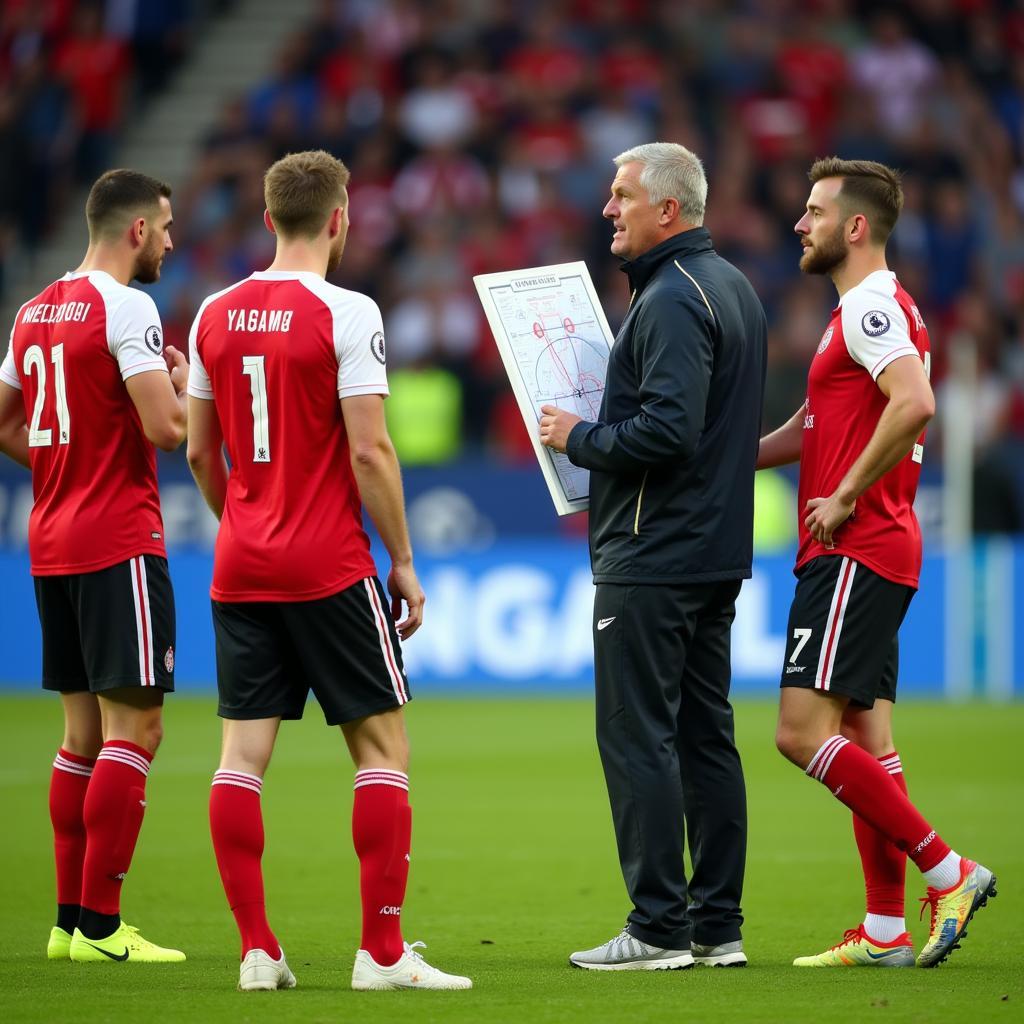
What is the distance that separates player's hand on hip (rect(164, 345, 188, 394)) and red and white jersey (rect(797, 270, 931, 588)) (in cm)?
201

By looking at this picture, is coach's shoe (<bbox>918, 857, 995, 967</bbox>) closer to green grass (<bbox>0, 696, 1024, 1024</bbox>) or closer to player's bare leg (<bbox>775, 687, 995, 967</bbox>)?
player's bare leg (<bbox>775, 687, 995, 967</bbox>)

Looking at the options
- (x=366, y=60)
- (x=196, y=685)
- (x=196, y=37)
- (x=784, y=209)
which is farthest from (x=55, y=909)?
(x=196, y=37)

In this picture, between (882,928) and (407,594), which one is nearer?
(407,594)

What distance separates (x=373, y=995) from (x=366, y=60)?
17816 millimetres

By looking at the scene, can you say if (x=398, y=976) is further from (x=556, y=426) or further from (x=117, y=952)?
(x=556, y=426)

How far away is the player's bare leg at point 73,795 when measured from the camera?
19.9 ft

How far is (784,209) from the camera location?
18922mm

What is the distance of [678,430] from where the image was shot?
18.2 feet

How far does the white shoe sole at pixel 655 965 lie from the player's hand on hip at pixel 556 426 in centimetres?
156

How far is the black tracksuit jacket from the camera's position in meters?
5.60

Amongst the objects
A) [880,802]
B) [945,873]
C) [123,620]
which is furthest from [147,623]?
[945,873]

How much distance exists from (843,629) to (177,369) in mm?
2263

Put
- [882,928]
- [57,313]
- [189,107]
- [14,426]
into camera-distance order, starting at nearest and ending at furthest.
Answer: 1. [882,928]
2. [57,313]
3. [14,426]
4. [189,107]

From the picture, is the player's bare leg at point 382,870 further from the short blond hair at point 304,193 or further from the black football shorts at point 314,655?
the short blond hair at point 304,193
